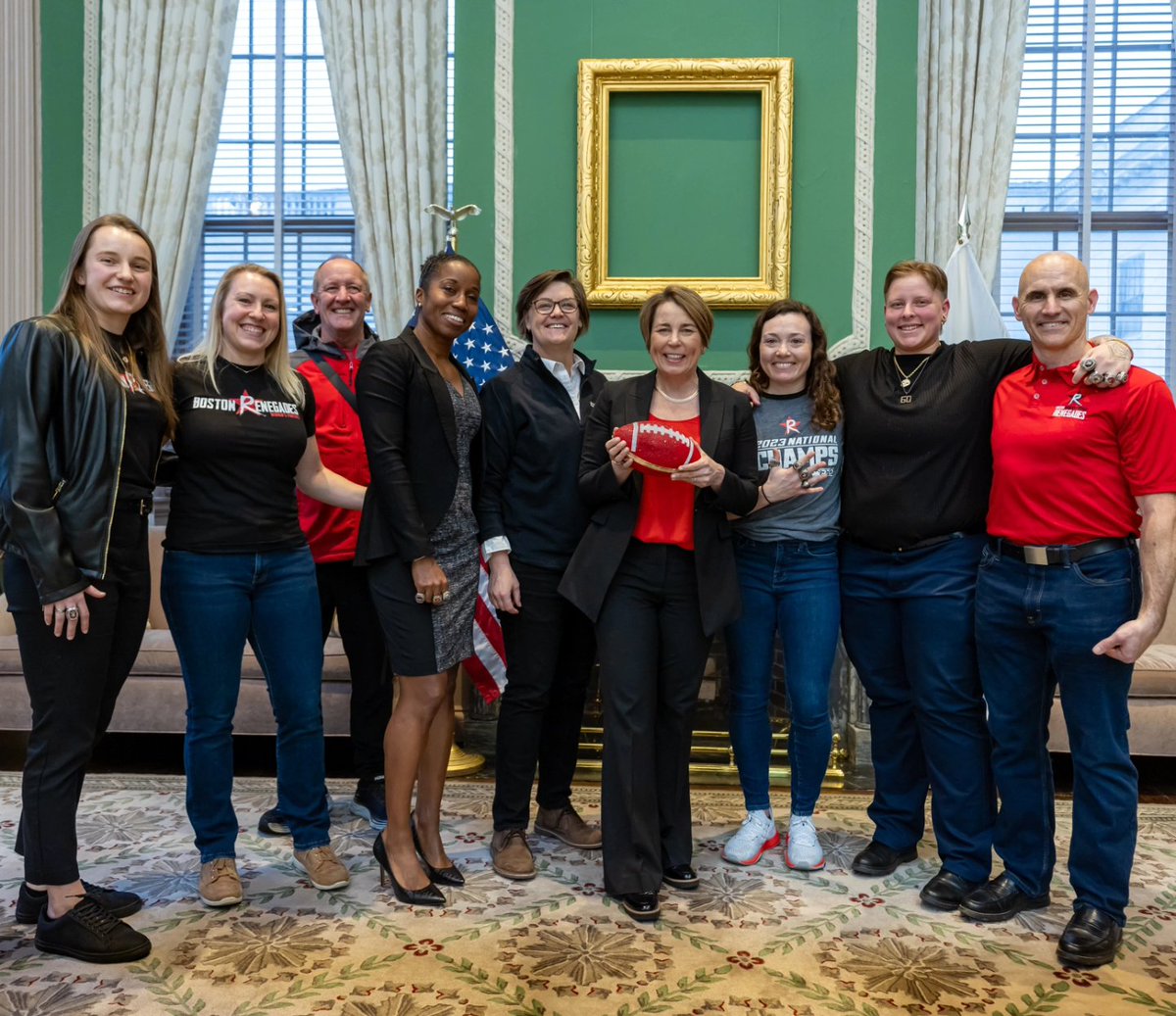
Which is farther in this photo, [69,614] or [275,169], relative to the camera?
[275,169]

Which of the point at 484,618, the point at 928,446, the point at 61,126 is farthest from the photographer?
the point at 61,126

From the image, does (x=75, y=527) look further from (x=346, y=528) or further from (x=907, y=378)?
(x=907, y=378)

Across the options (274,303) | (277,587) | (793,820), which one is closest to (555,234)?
(274,303)

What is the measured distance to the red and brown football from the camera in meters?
2.41

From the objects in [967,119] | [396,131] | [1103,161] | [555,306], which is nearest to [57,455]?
[555,306]

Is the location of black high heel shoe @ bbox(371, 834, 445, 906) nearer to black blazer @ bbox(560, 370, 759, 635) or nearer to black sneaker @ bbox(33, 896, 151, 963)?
black sneaker @ bbox(33, 896, 151, 963)

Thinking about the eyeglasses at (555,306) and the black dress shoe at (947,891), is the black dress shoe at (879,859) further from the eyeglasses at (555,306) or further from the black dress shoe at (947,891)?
the eyeglasses at (555,306)

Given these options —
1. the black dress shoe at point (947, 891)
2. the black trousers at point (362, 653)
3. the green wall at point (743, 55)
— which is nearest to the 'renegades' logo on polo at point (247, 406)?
the black trousers at point (362, 653)

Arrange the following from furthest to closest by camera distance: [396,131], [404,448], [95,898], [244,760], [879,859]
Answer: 1. [396,131]
2. [244,760]
3. [879,859]
4. [404,448]
5. [95,898]

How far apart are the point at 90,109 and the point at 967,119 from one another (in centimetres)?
421

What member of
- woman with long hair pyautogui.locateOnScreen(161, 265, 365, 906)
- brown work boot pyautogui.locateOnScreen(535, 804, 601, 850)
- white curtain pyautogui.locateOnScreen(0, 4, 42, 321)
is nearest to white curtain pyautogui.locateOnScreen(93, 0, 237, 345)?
white curtain pyautogui.locateOnScreen(0, 4, 42, 321)

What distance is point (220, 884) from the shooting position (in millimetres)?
2533

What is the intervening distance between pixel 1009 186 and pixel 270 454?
4.14 m

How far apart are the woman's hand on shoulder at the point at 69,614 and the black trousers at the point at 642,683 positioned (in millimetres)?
1239
